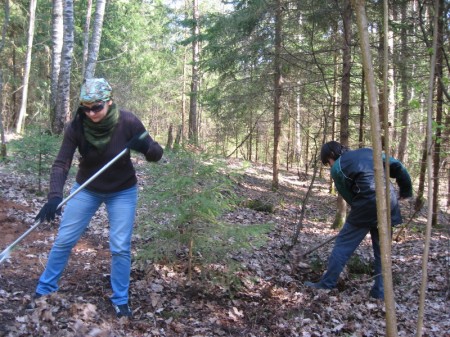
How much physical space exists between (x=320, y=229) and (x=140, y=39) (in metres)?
18.7

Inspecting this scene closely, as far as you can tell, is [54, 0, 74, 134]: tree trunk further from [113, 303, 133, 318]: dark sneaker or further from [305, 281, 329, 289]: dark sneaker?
[305, 281, 329, 289]: dark sneaker

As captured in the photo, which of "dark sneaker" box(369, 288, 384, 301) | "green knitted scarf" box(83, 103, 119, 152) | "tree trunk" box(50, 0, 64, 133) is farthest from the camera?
"tree trunk" box(50, 0, 64, 133)

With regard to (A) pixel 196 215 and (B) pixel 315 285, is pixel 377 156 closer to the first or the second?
(A) pixel 196 215

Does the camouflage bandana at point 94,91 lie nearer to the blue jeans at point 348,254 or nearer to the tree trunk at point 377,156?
the tree trunk at point 377,156

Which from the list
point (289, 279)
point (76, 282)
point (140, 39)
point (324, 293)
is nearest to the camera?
point (76, 282)

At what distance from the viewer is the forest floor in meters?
3.80

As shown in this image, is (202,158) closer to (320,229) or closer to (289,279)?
(289,279)

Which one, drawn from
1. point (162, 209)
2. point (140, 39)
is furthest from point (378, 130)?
point (140, 39)

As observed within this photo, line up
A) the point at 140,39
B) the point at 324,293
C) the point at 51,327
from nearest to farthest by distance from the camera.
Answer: the point at 51,327 → the point at 324,293 → the point at 140,39

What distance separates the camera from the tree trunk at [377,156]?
233 centimetres

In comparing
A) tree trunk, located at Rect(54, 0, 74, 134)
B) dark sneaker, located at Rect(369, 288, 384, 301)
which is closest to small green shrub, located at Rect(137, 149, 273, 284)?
dark sneaker, located at Rect(369, 288, 384, 301)

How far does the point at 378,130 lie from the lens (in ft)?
7.63

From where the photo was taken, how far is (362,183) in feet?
16.7

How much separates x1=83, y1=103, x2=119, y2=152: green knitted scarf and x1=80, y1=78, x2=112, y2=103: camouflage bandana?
158mm
